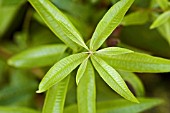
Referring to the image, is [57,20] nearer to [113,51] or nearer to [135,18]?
[113,51]

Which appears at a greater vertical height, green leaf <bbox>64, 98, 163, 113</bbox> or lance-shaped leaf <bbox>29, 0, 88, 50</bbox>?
lance-shaped leaf <bbox>29, 0, 88, 50</bbox>

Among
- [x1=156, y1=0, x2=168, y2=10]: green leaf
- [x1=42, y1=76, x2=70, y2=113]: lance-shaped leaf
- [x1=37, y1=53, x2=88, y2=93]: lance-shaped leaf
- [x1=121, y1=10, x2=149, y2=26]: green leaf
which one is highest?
[x1=121, y1=10, x2=149, y2=26]: green leaf

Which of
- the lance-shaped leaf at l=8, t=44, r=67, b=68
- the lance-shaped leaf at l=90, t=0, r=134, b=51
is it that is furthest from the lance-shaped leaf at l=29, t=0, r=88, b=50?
the lance-shaped leaf at l=8, t=44, r=67, b=68

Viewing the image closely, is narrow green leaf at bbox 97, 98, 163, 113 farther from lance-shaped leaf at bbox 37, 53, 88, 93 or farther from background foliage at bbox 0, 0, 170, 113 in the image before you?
lance-shaped leaf at bbox 37, 53, 88, 93

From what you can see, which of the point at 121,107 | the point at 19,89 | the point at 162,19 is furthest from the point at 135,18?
the point at 19,89

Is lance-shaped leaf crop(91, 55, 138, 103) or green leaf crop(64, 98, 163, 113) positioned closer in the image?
lance-shaped leaf crop(91, 55, 138, 103)

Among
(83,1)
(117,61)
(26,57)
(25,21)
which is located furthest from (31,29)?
(117,61)

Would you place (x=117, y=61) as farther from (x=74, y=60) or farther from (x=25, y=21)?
(x=25, y=21)
